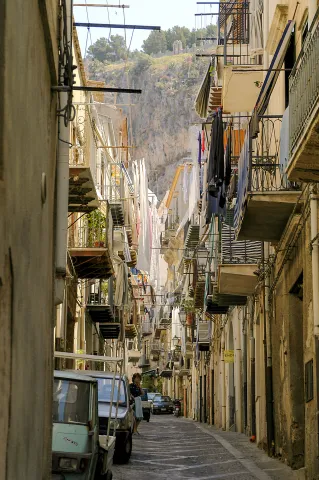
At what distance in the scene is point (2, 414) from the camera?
624 cm

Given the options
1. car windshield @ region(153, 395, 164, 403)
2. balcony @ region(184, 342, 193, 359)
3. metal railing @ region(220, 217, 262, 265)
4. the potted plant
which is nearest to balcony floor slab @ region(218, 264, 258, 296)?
metal railing @ region(220, 217, 262, 265)

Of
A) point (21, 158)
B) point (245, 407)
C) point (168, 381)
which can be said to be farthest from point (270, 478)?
point (168, 381)

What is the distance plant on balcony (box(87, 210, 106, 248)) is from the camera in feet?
87.5

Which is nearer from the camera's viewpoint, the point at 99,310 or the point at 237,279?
the point at 237,279

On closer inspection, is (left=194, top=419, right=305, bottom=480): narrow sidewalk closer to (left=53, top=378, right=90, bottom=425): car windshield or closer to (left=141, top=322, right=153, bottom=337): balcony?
(left=53, top=378, right=90, bottom=425): car windshield

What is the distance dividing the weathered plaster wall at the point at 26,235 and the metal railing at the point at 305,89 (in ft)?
8.78

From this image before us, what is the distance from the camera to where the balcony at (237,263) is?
23.2 meters

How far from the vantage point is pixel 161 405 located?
211 ft

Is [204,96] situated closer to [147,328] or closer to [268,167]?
[268,167]

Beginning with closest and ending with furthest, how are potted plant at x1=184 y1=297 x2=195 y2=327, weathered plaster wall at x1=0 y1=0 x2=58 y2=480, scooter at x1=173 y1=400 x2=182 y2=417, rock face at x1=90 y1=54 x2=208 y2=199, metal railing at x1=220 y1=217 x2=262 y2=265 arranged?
1. weathered plaster wall at x1=0 y1=0 x2=58 y2=480
2. metal railing at x1=220 y1=217 x2=262 y2=265
3. potted plant at x1=184 y1=297 x2=195 y2=327
4. scooter at x1=173 y1=400 x2=182 y2=417
5. rock face at x1=90 y1=54 x2=208 y2=199

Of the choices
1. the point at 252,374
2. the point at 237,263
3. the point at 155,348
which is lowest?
the point at 252,374

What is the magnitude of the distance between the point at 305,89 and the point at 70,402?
481 cm

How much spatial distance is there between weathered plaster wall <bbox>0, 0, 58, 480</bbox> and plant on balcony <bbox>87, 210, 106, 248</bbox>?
16.4 metres

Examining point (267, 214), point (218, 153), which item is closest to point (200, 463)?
point (267, 214)
